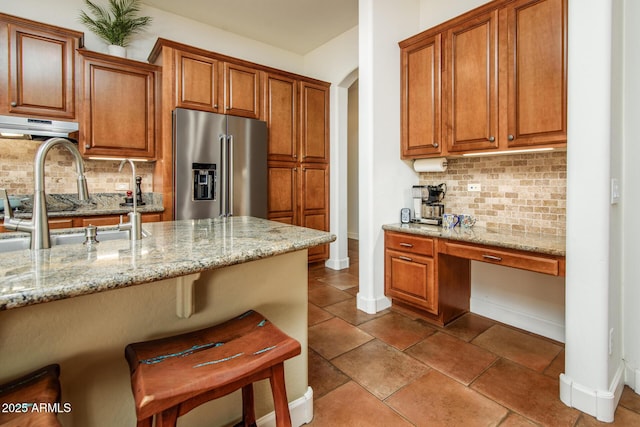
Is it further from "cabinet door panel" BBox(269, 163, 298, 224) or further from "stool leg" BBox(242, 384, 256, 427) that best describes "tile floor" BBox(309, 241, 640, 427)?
"cabinet door panel" BBox(269, 163, 298, 224)

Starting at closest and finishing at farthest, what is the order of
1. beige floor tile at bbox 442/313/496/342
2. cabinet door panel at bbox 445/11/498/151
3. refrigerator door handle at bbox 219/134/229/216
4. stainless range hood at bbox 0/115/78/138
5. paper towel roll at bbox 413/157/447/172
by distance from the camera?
cabinet door panel at bbox 445/11/498/151 → beige floor tile at bbox 442/313/496/342 → stainless range hood at bbox 0/115/78/138 → paper towel roll at bbox 413/157/447/172 → refrigerator door handle at bbox 219/134/229/216

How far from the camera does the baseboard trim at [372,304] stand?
2889mm

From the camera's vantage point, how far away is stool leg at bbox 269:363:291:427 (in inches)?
41.7

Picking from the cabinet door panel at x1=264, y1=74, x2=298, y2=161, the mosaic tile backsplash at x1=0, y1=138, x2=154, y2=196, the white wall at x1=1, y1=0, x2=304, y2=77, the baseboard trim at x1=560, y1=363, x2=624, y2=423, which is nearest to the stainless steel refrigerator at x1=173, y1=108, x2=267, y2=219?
the cabinet door panel at x1=264, y1=74, x2=298, y2=161

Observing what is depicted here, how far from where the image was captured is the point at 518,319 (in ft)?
8.50

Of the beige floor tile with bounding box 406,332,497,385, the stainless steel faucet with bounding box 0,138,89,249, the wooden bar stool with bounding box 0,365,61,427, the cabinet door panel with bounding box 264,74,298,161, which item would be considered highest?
the cabinet door panel with bounding box 264,74,298,161

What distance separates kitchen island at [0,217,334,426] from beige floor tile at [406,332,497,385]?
98 cm

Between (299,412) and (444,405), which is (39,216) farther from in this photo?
(444,405)

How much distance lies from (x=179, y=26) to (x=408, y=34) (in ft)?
8.80

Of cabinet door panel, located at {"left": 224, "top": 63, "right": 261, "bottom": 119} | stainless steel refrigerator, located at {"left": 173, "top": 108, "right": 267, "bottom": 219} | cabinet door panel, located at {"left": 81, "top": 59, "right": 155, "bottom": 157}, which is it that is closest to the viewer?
cabinet door panel, located at {"left": 81, "top": 59, "right": 155, "bottom": 157}

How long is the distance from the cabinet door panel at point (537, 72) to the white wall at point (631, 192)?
0.29 m

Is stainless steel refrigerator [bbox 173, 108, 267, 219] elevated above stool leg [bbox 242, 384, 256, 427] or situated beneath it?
elevated above

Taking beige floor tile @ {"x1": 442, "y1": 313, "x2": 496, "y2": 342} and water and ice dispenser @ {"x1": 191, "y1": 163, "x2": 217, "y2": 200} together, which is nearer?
beige floor tile @ {"x1": 442, "y1": 313, "x2": 496, "y2": 342}

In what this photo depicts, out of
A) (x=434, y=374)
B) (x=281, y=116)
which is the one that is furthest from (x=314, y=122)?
(x=434, y=374)
